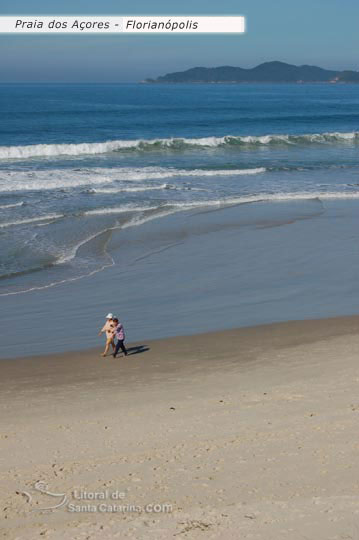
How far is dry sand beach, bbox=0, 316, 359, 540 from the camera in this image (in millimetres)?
7172

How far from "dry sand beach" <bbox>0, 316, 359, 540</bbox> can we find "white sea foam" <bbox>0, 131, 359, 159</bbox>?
2993 centimetres

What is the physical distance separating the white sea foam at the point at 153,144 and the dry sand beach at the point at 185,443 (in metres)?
29.9

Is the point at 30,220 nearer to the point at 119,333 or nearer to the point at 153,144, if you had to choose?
the point at 119,333

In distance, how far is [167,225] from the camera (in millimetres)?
23359

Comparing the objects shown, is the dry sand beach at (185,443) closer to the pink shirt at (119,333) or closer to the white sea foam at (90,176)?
the pink shirt at (119,333)

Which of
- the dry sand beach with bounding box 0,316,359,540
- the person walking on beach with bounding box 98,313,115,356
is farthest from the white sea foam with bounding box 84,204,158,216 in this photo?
the dry sand beach with bounding box 0,316,359,540

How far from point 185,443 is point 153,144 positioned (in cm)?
3744

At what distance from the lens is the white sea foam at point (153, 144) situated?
135 ft

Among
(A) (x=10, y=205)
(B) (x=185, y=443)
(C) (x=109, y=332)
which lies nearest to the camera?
(B) (x=185, y=443)

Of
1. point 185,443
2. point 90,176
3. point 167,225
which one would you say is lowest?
point 185,443

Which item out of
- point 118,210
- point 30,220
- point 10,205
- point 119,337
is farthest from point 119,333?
point 10,205

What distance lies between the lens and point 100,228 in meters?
22.8

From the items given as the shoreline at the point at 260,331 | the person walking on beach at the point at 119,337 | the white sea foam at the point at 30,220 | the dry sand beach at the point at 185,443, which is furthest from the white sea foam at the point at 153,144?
the dry sand beach at the point at 185,443

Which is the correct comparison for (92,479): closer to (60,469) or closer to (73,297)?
(60,469)
